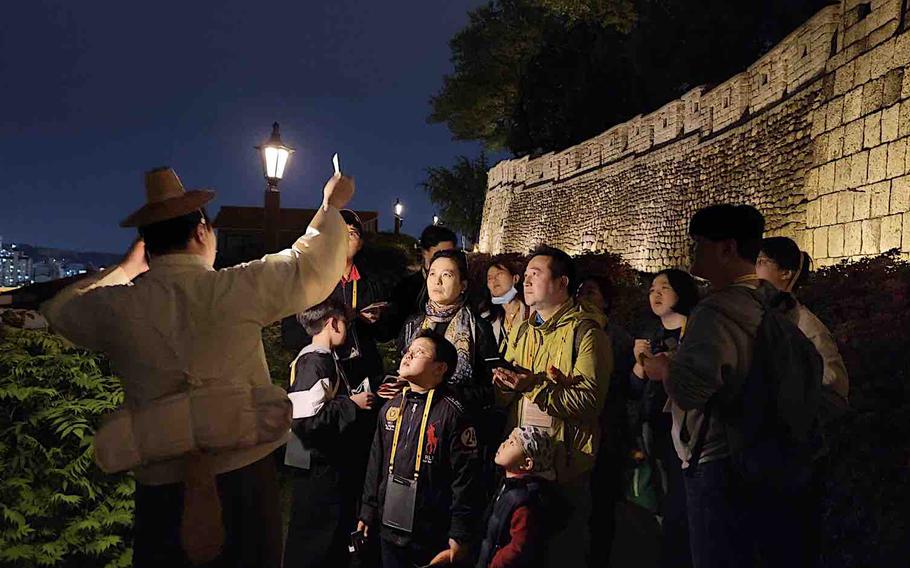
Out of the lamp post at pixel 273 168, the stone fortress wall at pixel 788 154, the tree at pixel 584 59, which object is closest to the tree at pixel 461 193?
the tree at pixel 584 59

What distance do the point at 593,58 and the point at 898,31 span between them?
19593 millimetres

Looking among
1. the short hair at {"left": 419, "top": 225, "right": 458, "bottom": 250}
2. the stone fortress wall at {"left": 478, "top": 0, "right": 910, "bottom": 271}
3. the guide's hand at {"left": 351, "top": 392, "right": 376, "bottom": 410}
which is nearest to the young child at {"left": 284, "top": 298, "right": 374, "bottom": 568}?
the guide's hand at {"left": 351, "top": 392, "right": 376, "bottom": 410}

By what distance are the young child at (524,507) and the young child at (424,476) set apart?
0.50 ft

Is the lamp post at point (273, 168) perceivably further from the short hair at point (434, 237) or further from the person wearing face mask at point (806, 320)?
the person wearing face mask at point (806, 320)

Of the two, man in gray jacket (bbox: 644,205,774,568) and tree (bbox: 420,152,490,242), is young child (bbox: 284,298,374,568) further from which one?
tree (bbox: 420,152,490,242)

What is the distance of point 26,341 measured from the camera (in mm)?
3332

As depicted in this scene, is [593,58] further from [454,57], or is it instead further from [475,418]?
[475,418]

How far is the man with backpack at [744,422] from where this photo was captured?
6.93 feet

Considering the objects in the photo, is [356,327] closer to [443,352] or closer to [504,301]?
[443,352]

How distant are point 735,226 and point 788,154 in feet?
34.0

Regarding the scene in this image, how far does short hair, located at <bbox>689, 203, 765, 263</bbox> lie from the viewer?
2.29 meters

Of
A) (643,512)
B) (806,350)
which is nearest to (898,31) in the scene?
(643,512)

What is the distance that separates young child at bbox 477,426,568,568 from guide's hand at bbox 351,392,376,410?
66 centimetres

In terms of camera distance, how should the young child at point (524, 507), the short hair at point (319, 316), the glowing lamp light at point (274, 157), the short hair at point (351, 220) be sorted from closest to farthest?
1. the young child at point (524, 507)
2. the short hair at point (319, 316)
3. the short hair at point (351, 220)
4. the glowing lamp light at point (274, 157)
